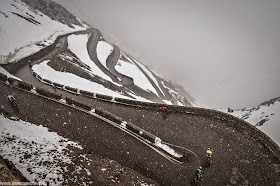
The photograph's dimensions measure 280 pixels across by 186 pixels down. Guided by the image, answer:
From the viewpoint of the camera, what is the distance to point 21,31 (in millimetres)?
32031

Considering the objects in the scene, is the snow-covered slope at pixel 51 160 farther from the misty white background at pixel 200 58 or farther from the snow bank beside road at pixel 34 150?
the misty white background at pixel 200 58

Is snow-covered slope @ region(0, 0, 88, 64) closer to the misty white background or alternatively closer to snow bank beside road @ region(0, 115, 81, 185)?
snow bank beside road @ region(0, 115, 81, 185)

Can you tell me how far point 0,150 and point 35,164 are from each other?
1.87 metres

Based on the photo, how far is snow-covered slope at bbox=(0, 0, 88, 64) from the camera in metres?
26.1

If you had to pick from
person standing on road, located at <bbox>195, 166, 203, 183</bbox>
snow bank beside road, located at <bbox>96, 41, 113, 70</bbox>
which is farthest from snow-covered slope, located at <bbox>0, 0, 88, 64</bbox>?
person standing on road, located at <bbox>195, 166, 203, 183</bbox>

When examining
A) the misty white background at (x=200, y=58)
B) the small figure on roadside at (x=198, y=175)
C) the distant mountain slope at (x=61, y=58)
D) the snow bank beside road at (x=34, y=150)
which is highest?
the misty white background at (x=200, y=58)

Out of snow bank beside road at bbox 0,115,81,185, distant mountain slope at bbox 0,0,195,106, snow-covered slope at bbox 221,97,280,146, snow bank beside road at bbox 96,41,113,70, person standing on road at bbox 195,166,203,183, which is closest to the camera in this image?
snow bank beside road at bbox 0,115,81,185

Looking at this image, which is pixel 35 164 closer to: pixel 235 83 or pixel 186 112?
pixel 186 112

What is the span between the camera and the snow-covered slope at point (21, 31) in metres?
26.1

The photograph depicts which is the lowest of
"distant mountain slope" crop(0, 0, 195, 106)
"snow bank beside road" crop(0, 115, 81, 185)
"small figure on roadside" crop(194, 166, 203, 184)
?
"snow bank beside road" crop(0, 115, 81, 185)

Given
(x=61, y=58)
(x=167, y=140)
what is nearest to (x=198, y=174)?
(x=167, y=140)

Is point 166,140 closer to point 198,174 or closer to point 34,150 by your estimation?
point 198,174

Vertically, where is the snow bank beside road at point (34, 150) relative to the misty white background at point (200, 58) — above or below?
below

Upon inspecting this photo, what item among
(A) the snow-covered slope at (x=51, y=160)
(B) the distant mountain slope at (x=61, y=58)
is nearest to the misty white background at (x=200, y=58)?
(B) the distant mountain slope at (x=61, y=58)
